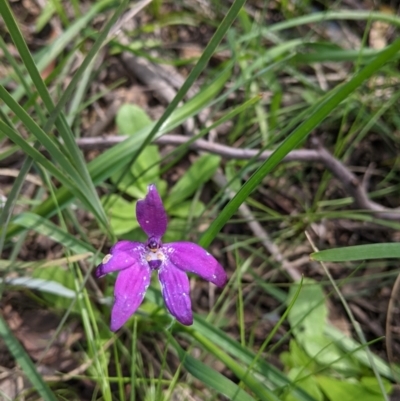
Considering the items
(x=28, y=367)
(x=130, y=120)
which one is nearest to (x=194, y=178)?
(x=130, y=120)

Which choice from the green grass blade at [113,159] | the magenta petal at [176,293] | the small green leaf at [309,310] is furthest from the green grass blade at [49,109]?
the small green leaf at [309,310]

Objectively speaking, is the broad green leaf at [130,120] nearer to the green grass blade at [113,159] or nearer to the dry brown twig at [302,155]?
the dry brown twig at [302,155]

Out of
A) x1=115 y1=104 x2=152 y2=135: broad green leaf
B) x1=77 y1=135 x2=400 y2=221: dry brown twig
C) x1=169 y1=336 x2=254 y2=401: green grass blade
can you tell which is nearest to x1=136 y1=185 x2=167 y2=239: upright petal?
x1=169 y1=336 x2=254 y2=401: green grass blade

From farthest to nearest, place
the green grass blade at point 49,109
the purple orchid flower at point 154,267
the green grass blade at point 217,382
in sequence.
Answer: the green grass blade at point 217,382 → the purple orchid flower at point 154,267 → the green grass blade at point 49,109

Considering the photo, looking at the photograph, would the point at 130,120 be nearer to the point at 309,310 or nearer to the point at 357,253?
the point at 309,310

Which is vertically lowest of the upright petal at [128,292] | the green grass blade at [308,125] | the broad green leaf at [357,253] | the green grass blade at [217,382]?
the green grass blade at [217,382]

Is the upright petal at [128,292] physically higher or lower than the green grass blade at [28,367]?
higher

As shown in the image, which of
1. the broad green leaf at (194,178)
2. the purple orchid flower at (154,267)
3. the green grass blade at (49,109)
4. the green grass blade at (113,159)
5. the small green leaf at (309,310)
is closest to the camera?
the green grass blade at (49,109)

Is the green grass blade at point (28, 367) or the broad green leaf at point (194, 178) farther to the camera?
the broad green leaf at point (194, 178)
